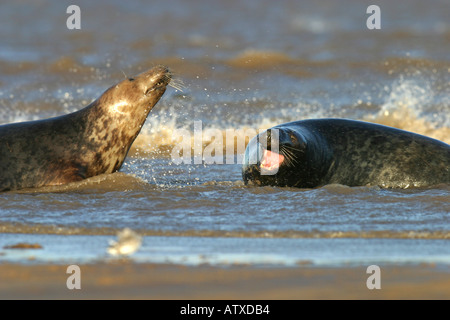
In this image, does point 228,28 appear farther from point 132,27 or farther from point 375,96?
point 375,96

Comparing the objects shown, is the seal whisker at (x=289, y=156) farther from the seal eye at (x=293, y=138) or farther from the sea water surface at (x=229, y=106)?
the sea water surface at (x=229, y=106)

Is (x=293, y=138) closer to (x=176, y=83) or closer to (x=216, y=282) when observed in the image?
(x=176, y=83)

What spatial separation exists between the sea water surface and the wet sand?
0.54 ft

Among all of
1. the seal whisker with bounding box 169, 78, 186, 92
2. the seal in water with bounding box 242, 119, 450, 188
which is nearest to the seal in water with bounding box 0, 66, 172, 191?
the seal whisker with bounding box 169, 78, 186, 92

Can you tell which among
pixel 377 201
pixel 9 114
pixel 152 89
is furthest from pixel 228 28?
pixel 377 201

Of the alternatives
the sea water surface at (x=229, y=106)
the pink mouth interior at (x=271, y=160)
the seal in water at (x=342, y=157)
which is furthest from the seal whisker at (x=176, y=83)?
the pink mouth interior at (x=271, y=160)

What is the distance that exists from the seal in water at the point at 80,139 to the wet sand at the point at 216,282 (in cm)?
278

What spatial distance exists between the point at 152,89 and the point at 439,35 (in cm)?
1169

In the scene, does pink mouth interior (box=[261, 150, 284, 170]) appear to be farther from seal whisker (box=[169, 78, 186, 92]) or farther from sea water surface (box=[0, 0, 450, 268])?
seal whisker (box=[169, 78, 186, 92])

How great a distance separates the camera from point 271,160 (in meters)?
6.23

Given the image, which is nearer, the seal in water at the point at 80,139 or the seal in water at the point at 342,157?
the seal in water at the point at 342,157

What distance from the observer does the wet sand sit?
3283 mm

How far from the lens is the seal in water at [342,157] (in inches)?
245

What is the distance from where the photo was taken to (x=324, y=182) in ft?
21.3
